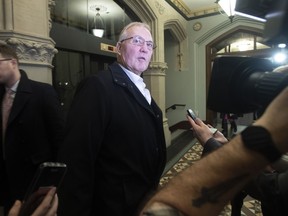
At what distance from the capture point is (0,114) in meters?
1.50

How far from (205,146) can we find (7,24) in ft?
6.32

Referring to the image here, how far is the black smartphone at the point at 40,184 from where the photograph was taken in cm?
76

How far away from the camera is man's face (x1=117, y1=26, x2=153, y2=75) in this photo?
1.43m

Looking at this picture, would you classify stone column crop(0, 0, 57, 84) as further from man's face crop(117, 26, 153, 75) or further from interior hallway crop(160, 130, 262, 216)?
interior hallway crop(160, 130, 262, 216)

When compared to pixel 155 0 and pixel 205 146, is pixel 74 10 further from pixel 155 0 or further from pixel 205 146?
pixel 205 146

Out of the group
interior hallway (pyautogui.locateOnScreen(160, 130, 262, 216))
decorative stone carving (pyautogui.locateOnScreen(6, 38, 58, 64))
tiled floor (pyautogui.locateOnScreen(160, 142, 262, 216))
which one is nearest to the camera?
decorative stone carving (pyautogui.locateOnScreen(6, 38, 58, 64))

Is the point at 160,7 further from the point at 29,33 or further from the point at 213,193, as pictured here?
the point at 213,193

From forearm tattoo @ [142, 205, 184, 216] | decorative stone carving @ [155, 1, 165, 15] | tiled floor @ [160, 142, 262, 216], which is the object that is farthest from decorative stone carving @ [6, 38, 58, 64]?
decorative stone carving @ [155, 1, 165, 15]

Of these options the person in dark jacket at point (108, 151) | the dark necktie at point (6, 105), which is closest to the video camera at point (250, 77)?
the person in dark jacket at point (108, 151)

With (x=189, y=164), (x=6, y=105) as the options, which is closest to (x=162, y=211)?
(x=6, y=105)

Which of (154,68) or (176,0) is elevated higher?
(176,0)

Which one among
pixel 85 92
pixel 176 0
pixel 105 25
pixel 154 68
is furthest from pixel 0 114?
pixel 176 0

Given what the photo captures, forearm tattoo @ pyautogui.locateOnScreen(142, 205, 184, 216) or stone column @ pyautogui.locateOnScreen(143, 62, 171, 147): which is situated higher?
stone column @ pyautogui.locateOnScreen(143, 62, 171, 147)

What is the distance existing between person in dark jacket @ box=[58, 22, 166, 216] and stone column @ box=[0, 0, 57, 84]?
3.82 feet
